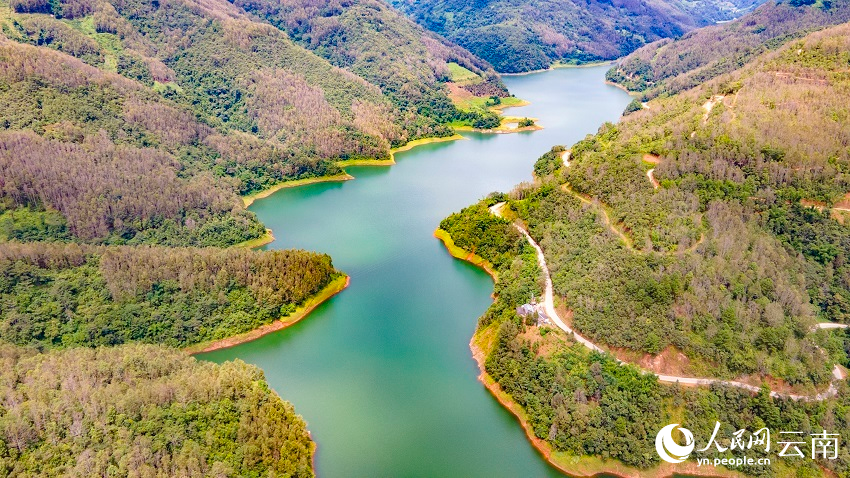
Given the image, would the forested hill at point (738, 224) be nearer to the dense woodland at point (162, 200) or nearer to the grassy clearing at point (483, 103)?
the dense woodland at point (162, 200)

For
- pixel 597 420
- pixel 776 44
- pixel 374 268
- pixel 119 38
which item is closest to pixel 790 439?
pixel 597 420

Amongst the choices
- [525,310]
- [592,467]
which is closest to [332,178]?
[525,310]

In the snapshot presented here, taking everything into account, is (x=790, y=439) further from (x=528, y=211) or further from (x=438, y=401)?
(x=528, y=211)

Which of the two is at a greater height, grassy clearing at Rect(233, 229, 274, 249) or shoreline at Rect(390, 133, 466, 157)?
grassy clearing at Rect(233, 229, 274, 249)

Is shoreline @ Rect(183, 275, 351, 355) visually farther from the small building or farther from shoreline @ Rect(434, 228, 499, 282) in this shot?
the small building
